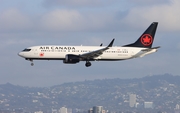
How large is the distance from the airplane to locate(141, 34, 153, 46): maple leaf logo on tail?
5021mm

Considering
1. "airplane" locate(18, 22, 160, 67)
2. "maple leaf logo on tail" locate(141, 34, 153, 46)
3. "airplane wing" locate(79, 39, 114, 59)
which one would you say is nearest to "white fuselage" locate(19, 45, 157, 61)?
"airplane" locate(18, 22, 160, 67)

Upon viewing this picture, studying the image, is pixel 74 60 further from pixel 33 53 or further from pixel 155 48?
pixel 155 48

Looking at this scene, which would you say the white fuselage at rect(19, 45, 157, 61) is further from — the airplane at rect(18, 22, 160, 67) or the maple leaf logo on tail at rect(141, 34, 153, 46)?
the maple leaf logo on tail at rect(141, 34, 153, 46)

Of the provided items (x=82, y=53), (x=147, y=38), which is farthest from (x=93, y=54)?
(x=147, y=38)

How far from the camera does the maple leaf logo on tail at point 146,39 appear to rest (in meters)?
135

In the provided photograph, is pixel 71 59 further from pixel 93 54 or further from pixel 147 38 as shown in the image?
pixel 147 38

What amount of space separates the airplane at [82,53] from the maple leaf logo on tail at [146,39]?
16.5ft

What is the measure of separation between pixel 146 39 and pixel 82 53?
19.2 meters

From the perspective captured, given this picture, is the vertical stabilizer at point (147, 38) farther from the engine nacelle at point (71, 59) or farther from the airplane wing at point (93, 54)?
the engine nacelle at point (71, 59)

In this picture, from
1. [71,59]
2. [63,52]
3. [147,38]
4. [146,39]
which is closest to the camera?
[71,59]

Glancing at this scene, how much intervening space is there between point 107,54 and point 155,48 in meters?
10.2

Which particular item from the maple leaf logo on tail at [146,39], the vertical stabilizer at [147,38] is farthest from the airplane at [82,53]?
the maple leaf logo on tail at [146,39]

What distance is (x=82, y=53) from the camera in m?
124

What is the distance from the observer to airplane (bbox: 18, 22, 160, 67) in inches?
4811
